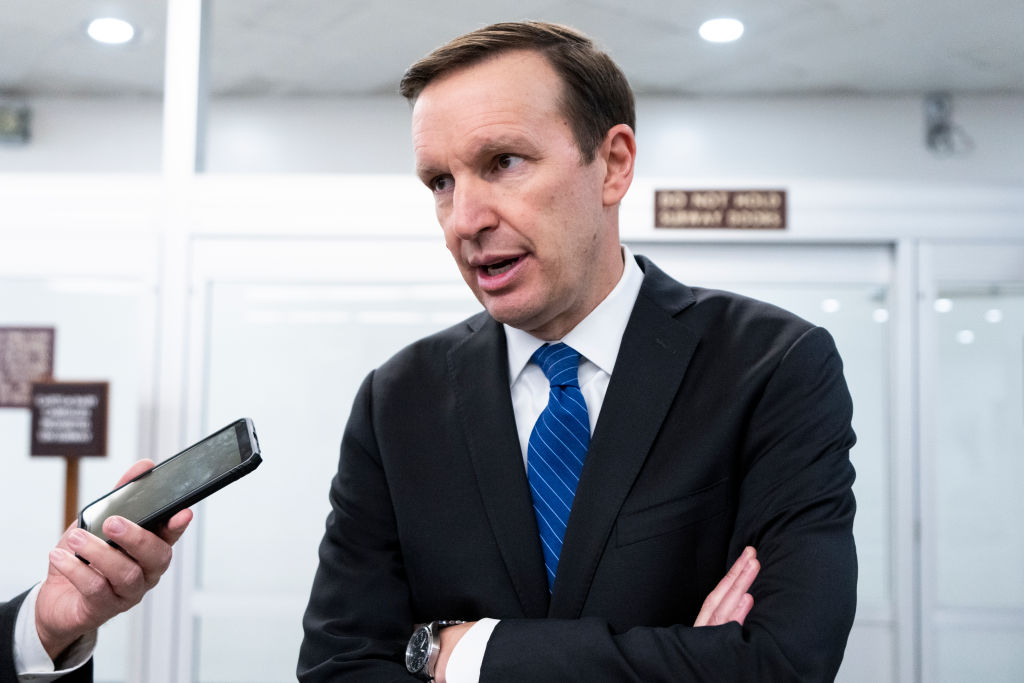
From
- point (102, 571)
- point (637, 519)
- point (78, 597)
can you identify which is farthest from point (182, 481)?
point (637, 519)

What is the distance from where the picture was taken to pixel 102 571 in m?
1.25

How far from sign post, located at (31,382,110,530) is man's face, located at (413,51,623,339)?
1833 mm

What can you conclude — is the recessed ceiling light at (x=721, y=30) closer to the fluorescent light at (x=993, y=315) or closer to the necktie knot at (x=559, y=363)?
the fluorescent light at (x=993, y=315)

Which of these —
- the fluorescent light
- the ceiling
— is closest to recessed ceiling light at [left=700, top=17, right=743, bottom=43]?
the ceiling

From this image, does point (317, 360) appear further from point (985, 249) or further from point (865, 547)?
point (985, 249)

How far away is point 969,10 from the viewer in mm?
4016

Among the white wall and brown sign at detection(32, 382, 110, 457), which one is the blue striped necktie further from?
the white wall

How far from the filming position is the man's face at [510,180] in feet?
4.27

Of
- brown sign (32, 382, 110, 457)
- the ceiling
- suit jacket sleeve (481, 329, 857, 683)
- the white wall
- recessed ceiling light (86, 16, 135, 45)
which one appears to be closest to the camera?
suit jacket sleeve (481, 329, 857, 683)

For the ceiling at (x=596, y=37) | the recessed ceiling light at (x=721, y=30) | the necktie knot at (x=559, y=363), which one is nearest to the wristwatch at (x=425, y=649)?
the necktie knot at (x=559, y=363)

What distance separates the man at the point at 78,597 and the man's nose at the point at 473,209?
0.55 m

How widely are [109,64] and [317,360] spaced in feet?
9.30

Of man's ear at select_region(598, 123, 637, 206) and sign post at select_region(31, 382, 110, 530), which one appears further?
sign post at select_region(31, 382, 110, 530)

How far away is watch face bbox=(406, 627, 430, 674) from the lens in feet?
4.42
